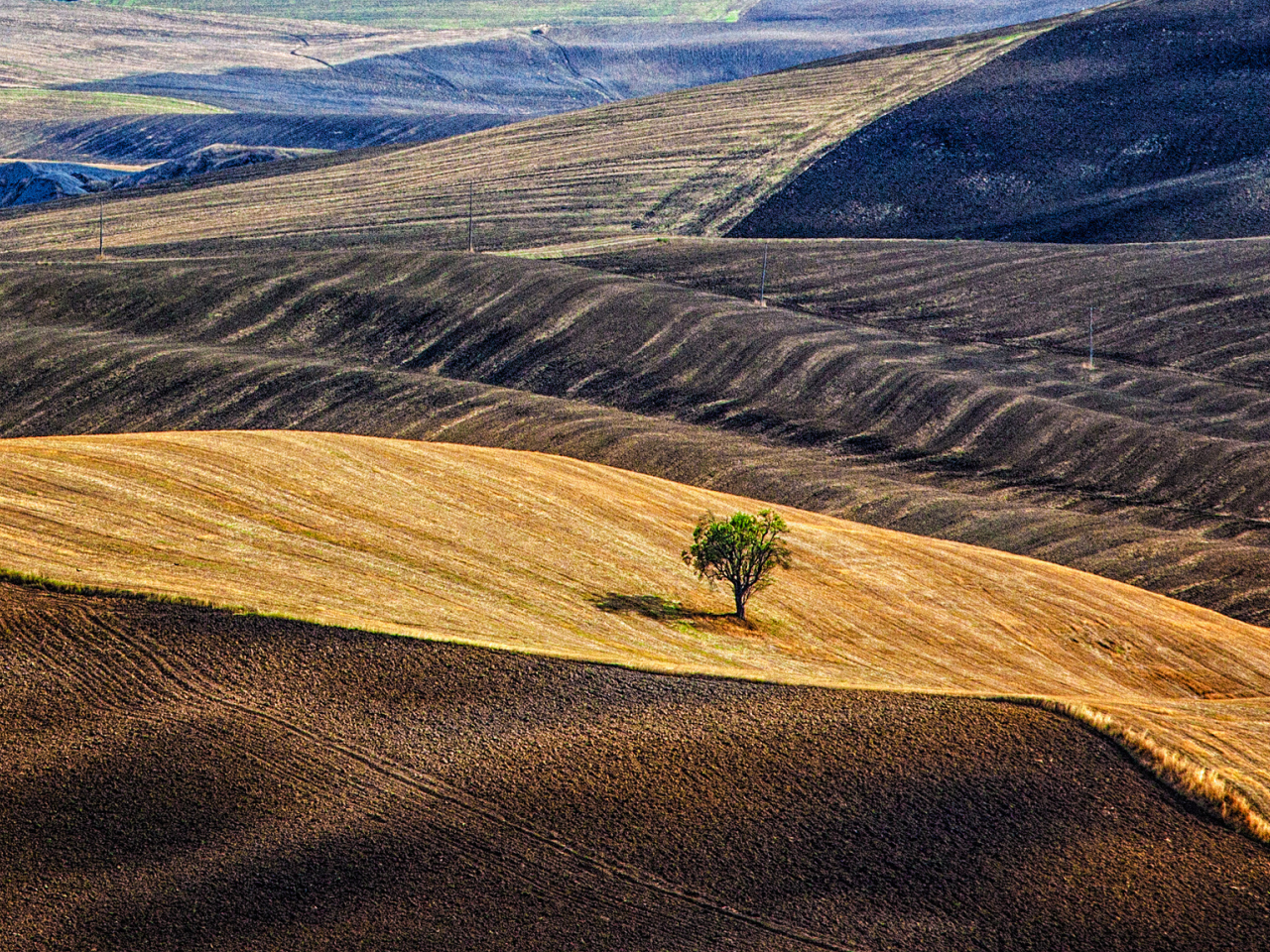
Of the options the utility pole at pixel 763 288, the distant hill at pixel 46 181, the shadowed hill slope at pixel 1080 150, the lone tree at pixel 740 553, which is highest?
the shadowed hill slope at pixel 1080 150

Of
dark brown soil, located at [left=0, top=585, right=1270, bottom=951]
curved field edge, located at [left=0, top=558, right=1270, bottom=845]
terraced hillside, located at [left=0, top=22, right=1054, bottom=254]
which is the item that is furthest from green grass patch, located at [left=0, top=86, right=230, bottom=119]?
dark brown soil, located at [left=0, top=585, right=1270, bottom=951]

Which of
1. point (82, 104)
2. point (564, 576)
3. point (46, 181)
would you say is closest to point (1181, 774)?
point (564, 576)

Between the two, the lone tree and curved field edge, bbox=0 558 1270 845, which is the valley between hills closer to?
curved field edge, bbox=0 558 1270 845

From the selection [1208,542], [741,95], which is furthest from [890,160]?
[1208,542]

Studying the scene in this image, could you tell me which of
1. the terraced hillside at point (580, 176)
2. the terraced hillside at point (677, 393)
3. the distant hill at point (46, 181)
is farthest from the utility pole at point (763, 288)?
the distant hill at point (46, 181)

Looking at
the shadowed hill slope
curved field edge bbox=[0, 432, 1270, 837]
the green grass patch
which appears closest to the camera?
curved field edge bbox=[0, 432, 1270, 837]

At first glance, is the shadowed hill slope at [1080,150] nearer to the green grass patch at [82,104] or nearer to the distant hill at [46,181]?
the distant hill at [46,181]
